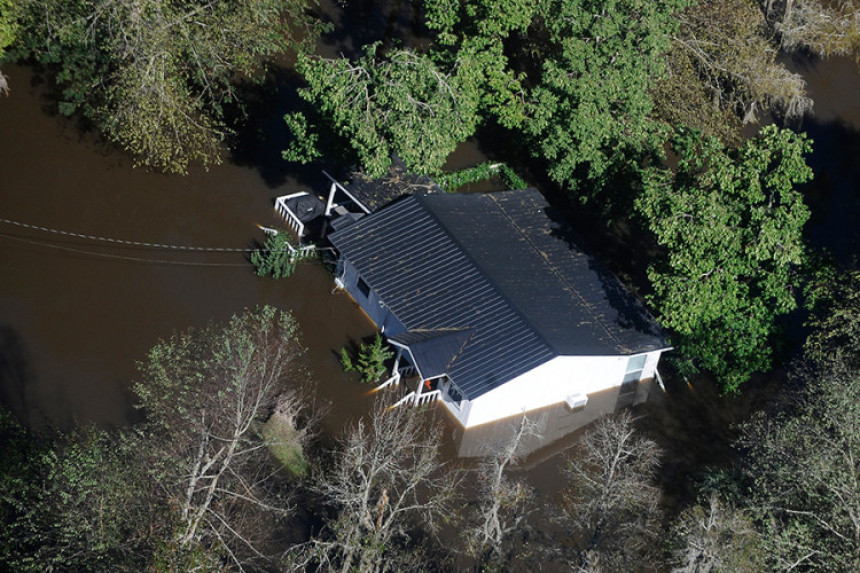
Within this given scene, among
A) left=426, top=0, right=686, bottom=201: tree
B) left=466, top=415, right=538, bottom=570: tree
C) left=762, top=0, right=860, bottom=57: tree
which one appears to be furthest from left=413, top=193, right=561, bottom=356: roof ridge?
left=762, top=0, right=860, bottom=57: tree

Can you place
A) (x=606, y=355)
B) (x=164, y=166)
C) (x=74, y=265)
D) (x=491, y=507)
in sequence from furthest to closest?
(x=164, y=166) < (x=74, y=265) < (x=606, y=355) < (x=491, y=507)

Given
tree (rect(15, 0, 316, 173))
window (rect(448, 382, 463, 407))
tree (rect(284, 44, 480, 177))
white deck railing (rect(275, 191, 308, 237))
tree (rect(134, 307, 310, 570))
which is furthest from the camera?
white deck railing (rect(275, 191, 308, 237))

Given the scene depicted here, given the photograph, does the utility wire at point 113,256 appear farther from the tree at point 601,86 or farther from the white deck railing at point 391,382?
the tree at point 601,86

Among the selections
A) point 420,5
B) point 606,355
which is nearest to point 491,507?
point 606,355

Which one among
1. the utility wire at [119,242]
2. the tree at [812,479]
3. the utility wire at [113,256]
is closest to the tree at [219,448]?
the utility wire at [113,256]

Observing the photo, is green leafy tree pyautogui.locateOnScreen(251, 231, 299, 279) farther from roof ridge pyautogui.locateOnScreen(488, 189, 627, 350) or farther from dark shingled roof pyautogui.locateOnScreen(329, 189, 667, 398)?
roof ridge pyautogui.locateOnScreen(488, 189, 627, 350)

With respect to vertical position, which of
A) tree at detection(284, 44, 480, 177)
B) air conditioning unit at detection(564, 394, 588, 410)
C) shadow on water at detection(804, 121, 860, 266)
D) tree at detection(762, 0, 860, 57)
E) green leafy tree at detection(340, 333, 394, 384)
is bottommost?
shadow on water at detection(804, 121, 860, 266)

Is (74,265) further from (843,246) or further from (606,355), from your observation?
(843,246)
